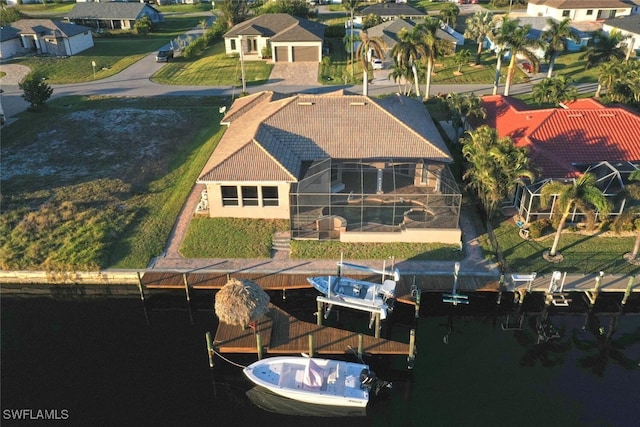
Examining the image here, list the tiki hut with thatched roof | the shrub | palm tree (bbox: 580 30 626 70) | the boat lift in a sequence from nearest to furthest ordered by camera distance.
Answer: the tiki hut with thatched roof < the boat lift < the shrub < palm tree (bbox: 580 30 626 70)

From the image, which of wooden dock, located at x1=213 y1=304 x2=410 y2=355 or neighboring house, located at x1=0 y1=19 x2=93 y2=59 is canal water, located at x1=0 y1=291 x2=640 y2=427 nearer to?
wooden dock, located at x1=213 y1=304 x2=410 y2=355

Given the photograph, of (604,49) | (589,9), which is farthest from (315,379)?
(589,9)

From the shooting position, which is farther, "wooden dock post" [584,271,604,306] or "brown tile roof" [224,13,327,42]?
"brown tile roof" [224,13,327,42]

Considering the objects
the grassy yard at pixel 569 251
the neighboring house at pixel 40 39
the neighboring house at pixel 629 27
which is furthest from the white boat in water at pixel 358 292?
the neighboring house at pixel 40 39

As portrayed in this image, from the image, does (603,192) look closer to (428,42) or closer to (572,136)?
(572,136)

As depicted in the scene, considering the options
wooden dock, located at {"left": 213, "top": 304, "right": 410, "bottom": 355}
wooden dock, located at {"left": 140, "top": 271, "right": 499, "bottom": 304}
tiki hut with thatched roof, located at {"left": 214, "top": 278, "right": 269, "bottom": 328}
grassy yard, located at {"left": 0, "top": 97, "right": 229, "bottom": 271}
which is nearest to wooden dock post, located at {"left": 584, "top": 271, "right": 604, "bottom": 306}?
wooden dock, located at {"left": 140, "top": 271, "right": 499, "bottom": 304}
